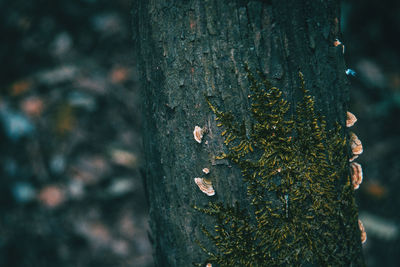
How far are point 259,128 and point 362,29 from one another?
8.82 ft

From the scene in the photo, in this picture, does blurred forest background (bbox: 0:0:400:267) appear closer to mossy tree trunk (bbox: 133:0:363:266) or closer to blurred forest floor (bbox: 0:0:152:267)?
blurred forest floor (bbox: 0:0:152:267)

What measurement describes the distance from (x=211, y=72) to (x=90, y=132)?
185 cm

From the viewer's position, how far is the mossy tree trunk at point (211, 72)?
0.73 m

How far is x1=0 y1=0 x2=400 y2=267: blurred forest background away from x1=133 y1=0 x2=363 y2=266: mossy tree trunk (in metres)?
1.37

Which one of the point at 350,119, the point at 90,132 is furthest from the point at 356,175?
the point at 90,132

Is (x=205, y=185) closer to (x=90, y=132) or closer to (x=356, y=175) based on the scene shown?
(x=356, y=175)

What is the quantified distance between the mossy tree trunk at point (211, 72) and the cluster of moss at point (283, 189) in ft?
0.07

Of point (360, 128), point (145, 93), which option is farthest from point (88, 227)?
point (360, 128)

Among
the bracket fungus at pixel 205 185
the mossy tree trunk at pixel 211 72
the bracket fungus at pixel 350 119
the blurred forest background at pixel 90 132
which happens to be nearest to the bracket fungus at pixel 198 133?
the mossy tree trunk at pixel 211 72

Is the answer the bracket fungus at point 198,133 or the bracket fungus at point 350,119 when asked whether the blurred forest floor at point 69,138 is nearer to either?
the bracket fungus at point 198,133

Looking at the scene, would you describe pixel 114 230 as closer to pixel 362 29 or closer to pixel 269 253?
pixel 269 253

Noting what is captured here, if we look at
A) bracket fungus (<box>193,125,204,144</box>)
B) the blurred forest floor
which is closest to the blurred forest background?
the blurred forest floor

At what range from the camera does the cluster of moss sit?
764 millimetres

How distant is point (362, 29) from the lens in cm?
284
